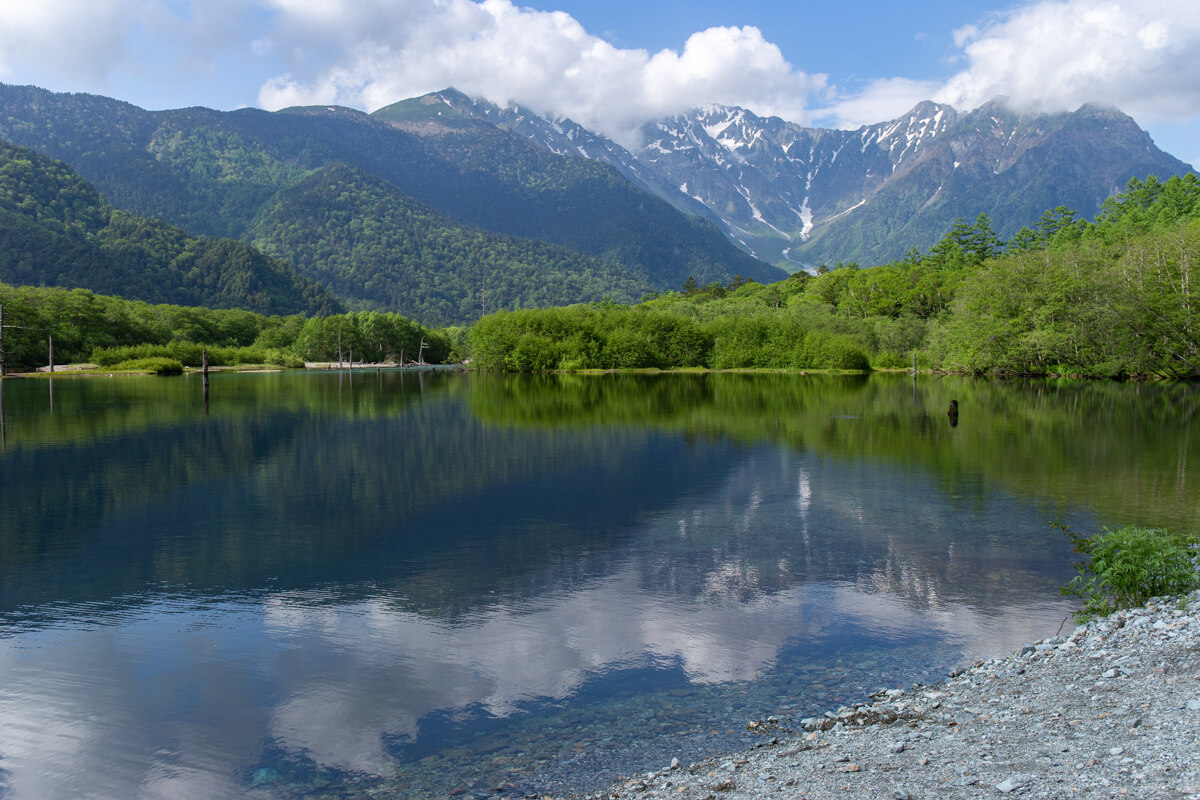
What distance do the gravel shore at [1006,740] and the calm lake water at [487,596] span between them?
74 centimetres

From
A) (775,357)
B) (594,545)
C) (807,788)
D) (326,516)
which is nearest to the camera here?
(807,788)

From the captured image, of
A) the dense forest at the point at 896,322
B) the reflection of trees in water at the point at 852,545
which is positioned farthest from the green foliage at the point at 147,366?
the reflection of trees in water at the point at 852,545

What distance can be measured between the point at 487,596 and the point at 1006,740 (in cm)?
843

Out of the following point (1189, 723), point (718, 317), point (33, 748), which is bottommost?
point (33, 748)

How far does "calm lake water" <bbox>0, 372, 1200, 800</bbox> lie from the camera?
Answer: 834cm

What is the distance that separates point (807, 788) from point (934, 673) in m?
4.19

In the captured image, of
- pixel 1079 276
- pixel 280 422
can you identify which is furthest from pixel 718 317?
pixel 280 422

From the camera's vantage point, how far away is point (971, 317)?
307 feet

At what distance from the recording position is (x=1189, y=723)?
6.88 meters

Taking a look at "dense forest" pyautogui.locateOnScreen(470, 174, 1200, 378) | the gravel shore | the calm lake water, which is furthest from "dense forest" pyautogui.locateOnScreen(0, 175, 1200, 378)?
the gravel shore

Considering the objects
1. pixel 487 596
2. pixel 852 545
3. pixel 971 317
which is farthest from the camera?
pixel 971 317

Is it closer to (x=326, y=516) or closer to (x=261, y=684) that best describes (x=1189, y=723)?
(x=261, y=684)

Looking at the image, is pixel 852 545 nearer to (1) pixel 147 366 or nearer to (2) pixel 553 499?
(2) pixel 553 499

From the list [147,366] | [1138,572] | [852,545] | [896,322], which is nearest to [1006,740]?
[1138,572]
